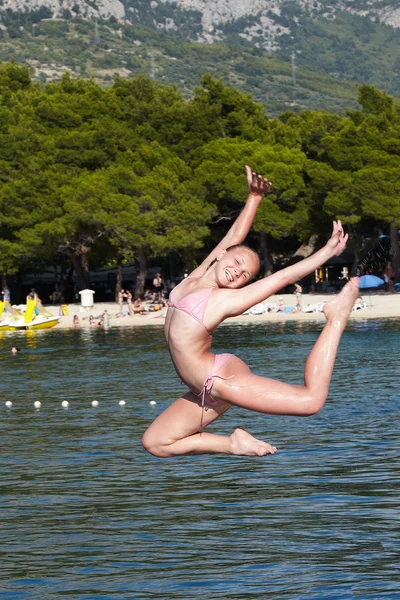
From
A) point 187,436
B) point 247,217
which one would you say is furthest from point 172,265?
point 187,436

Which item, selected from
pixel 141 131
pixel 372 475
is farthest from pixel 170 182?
pixel 372 475

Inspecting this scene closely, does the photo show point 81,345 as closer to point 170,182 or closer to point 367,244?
point 170,182

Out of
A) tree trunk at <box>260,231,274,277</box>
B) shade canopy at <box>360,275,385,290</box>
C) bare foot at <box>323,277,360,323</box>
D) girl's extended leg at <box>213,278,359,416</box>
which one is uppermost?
tree trunk at <box>260,231,274,277</box>

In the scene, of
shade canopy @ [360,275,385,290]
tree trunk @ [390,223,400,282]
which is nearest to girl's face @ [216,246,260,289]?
shade canopy @ [360,275,385,290]

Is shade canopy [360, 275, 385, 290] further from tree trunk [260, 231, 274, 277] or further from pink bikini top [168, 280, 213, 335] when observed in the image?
pink bikini top [168, 280, 213, 335]

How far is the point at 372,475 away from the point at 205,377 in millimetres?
5887

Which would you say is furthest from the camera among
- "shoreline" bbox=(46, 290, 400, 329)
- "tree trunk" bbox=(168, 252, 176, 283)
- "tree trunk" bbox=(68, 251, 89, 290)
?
"tree trunk" bbox=(168, 252, 176, 283)

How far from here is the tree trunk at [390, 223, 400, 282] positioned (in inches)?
2504

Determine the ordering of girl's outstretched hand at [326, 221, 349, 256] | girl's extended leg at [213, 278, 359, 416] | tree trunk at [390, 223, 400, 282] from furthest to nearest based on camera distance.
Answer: tree trunk at [390, 223, 400, 282]
girl's extended leg at [213, 278, 359, 416]
girl's outstretched hand at [326, 221, 349, 256]

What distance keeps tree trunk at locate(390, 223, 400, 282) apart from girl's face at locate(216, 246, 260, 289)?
54.4 metres

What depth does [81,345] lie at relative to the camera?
4078cm

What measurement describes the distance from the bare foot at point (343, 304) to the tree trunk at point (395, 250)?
54187 millimetres

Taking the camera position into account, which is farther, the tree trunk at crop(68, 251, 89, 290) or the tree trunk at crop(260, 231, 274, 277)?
the tree trunk at crop(68, 251, 89, 290)

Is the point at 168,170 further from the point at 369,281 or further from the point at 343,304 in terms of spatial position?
the point at 343,304
